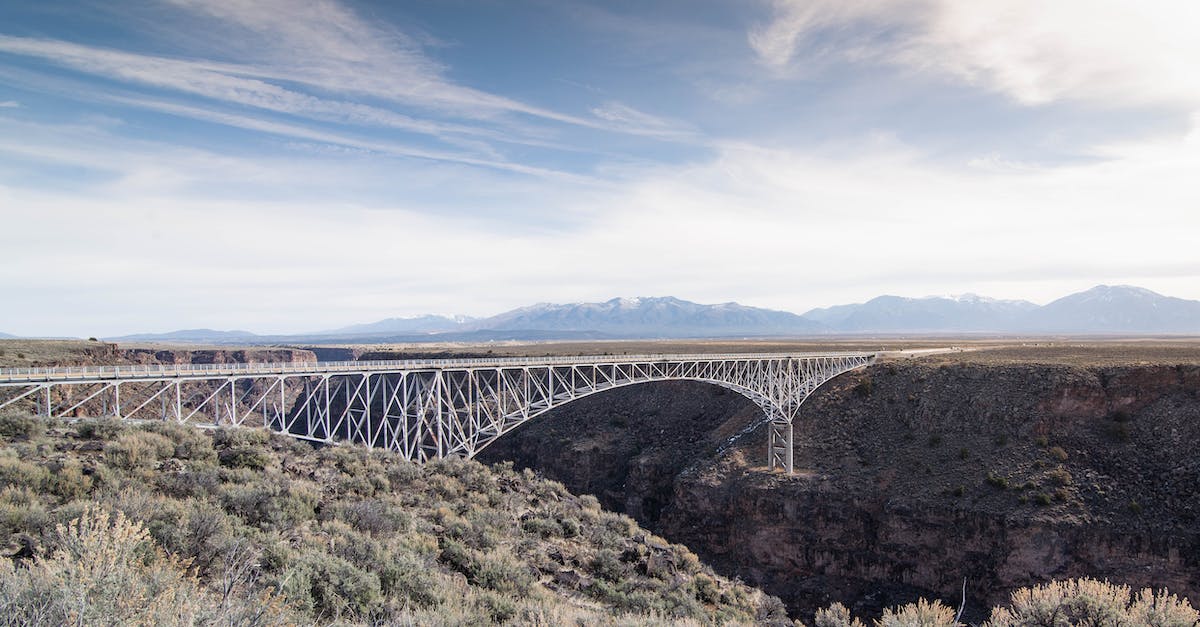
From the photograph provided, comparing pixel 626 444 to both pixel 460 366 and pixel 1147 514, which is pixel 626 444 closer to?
pixel 460 366

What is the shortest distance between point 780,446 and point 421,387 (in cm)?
2705

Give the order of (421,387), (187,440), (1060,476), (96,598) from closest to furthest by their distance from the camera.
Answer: (96,598) < (187,440) < (421,387) < (1060,476)

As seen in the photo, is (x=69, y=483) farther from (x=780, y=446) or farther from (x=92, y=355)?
(x=92, y=355)

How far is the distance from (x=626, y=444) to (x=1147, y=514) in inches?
1426

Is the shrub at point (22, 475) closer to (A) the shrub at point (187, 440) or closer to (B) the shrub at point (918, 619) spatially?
(A) the shrub at point (187, 440)

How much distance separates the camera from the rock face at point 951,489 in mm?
32969

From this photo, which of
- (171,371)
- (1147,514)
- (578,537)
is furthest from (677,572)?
(1147,514)

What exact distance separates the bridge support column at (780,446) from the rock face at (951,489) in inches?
54.7

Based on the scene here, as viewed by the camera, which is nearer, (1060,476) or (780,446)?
(1060,476)

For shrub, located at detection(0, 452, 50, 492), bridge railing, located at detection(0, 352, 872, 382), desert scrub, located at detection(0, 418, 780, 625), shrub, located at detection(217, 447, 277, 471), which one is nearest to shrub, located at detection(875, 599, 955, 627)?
desert scrub, located at detection(0, 418, 780, 625)

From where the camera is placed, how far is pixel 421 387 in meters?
32.4

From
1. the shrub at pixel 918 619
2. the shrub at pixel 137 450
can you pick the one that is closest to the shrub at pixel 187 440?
the shrub at pixel 137 450

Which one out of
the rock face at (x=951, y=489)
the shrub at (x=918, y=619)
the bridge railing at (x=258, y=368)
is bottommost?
the rock face at (x=951, y=489)

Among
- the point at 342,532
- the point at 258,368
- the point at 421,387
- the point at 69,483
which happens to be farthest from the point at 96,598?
the point at 421,387
